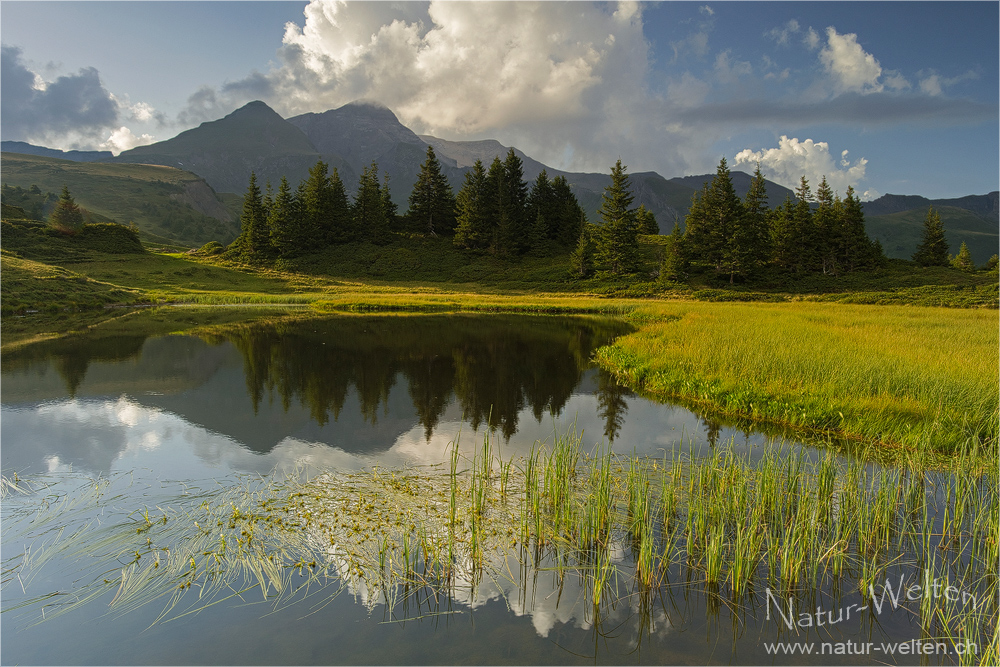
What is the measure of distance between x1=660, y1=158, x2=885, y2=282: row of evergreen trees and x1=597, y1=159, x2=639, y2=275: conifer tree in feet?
16.4

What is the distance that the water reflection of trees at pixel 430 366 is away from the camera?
46.0ft

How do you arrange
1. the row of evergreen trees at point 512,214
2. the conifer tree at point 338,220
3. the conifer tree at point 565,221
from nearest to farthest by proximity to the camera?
the row of evergreen trees at point 512,214 < the conifer tree at point 338,220 < the conifer tree at point 565,221

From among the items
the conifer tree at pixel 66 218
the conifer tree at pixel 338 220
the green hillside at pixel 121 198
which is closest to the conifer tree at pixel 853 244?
the conifer tree at pixel 338 220

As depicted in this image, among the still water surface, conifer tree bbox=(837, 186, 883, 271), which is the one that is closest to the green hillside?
the still water surface

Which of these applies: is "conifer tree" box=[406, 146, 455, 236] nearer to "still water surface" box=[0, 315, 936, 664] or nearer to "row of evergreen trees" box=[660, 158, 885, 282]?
"row of evergreen trees" box=[660, 158, 885, 282]

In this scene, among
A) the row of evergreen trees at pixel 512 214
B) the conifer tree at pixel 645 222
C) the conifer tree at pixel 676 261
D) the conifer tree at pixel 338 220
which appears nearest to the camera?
the conifer tree at pixel 676 261

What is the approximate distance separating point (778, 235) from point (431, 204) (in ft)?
188

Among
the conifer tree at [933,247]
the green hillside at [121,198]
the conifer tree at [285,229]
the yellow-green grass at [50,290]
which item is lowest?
the yellow-green grass at [50,290]

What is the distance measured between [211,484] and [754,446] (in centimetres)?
1061

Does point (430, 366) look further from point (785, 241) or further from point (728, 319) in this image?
point (785, 241)

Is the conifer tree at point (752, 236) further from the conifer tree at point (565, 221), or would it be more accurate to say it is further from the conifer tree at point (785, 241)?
the conifer tree at point (565, 221)

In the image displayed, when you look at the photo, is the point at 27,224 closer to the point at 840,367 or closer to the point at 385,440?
the point at 385,440

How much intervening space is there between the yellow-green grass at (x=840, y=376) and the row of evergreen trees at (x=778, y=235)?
163 ft

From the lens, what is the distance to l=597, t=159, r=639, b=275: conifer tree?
231ft
